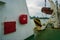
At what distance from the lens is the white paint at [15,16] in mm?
4766

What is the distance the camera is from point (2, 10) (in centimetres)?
473

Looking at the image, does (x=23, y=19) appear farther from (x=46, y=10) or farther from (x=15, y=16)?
(x=46, y=10)

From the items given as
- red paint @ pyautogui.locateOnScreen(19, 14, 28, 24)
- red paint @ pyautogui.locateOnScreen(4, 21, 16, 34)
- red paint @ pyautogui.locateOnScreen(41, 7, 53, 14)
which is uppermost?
red paint @ pyautogui.locateOnScreen(41, 7, 53, 14)

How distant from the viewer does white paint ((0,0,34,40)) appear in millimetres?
4766

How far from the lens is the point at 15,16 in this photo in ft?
16.6

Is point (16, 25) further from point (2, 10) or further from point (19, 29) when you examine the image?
point (2, 10)

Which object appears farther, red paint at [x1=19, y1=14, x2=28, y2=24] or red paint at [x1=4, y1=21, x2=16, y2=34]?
red paint at [x1=19, y1=14, x2=28, y2=24]

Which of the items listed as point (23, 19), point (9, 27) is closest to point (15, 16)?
point (23, 19)

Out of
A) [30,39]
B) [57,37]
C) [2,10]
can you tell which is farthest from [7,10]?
[57,37]

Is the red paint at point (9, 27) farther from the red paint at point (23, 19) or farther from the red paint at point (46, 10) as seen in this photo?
the red paint at point (46, 10)

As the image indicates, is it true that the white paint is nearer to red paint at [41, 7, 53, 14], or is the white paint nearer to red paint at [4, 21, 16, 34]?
red paint at [4, 21, 16, 34]

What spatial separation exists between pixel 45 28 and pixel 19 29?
1509mm

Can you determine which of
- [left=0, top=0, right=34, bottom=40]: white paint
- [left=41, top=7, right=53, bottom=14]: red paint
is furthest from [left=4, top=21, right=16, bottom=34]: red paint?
[left=41, top=7, right=53, bottom=14]: red paint

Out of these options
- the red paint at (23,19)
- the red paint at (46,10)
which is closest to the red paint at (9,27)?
the red paint at (23,19)
